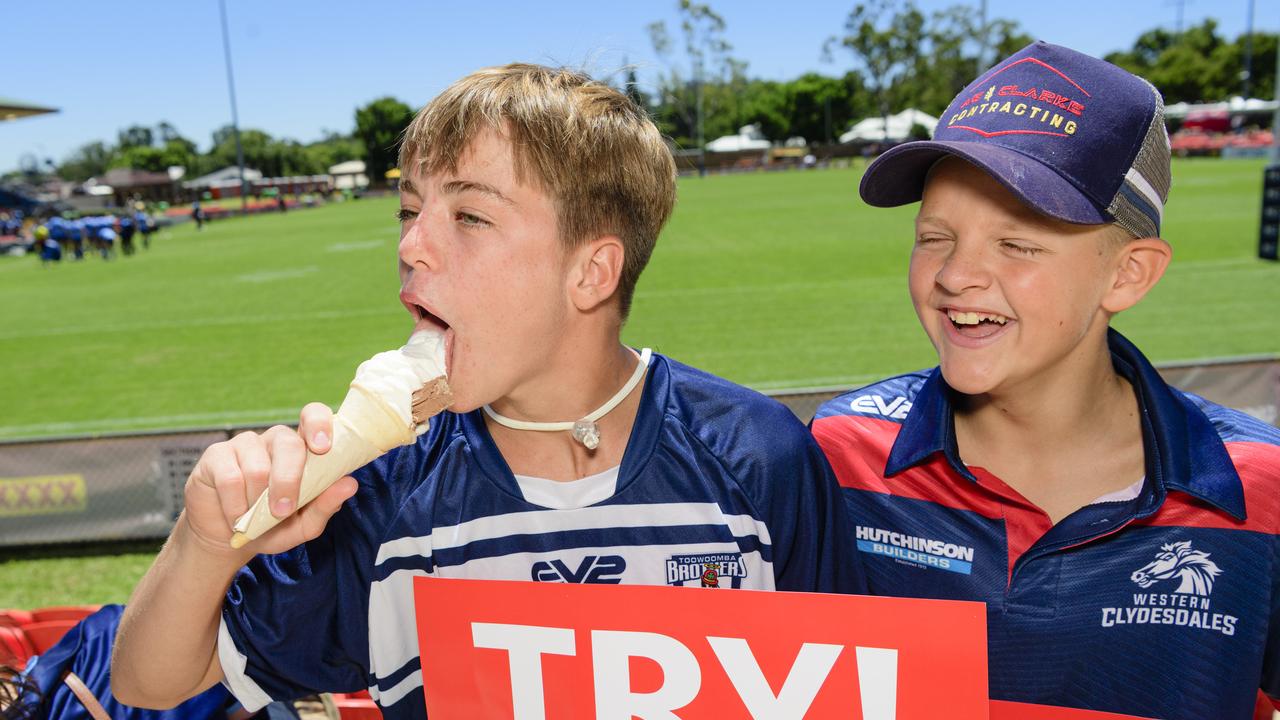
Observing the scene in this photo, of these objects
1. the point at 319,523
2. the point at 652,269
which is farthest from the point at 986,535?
the point at 652,269

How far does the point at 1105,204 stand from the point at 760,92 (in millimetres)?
107910

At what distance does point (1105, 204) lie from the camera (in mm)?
1773

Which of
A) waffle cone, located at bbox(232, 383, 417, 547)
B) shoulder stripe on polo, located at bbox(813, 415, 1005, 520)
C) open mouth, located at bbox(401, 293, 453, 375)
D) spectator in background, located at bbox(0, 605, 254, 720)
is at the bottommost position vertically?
spectator in background, located at bbox(0, 605, 254, 720)

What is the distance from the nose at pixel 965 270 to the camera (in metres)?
1.83

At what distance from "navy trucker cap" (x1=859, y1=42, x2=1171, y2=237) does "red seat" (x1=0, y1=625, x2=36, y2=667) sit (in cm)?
339

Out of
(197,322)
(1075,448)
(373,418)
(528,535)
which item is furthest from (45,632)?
(197,322)

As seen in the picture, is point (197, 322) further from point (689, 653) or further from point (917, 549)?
point (689, 653)

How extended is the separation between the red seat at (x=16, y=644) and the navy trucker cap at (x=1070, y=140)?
339 centimetres

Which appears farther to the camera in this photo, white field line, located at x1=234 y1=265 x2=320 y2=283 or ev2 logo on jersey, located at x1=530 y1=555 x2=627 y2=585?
white field line, located at x1=234 y1=265 x2=320 y2=283

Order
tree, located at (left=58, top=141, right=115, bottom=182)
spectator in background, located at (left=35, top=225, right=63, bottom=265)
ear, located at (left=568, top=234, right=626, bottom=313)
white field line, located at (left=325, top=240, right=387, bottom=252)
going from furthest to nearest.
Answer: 1. tree, located at (left=58, top=141, right=115, bottom=182)
2. spectator in background, located at (left=35, top=225, right=63, bottom=265)
3. white field line, located at (left=325, top=240, right=387, bottom=252)
4. ear, located at (left=568, top=234, right=626, bottom=313)

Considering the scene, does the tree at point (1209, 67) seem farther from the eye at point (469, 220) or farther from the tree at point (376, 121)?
the eye at point (469, 220)

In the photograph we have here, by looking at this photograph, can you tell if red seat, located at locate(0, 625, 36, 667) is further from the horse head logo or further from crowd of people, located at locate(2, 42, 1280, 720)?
the horse head logo

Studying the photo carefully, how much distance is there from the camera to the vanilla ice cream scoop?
134 centimetres

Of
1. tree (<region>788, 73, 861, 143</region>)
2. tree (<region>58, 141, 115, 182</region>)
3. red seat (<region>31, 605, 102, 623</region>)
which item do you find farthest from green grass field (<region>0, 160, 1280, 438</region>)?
tree (<region>58, 141, 115, 182</region>)
